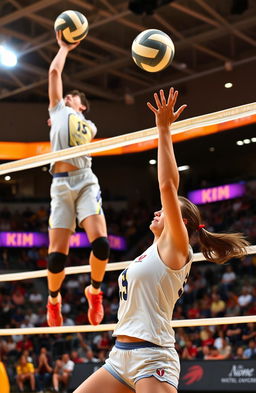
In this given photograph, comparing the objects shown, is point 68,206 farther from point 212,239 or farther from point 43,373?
point 43,373

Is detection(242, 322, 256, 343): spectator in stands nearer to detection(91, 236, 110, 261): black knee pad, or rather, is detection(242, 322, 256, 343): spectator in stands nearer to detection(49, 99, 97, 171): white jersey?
detection(91, 236, 110, 261): black knee pad

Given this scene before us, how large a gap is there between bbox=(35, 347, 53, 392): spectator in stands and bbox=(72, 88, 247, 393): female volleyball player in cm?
912

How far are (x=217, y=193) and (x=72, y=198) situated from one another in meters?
14.5

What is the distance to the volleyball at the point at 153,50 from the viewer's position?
3928 mm

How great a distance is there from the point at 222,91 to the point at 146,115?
2687mm

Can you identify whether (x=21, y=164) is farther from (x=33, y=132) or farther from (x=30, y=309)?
(x=33, y=132)

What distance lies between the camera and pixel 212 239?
313 centimetres

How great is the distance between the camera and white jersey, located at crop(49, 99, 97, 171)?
4.99 metres

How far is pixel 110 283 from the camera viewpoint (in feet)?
55.7

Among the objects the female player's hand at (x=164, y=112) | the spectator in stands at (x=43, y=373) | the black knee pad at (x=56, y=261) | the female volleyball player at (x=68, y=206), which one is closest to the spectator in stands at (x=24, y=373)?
the spectator in stands at (x=43, y=373)

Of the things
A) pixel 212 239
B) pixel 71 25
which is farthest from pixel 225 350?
pixel 212 239

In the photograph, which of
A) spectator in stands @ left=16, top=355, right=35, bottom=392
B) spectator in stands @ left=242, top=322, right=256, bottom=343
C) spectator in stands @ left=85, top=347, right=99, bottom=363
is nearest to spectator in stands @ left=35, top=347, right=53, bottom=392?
spectator in stands @ left=16, top=355, right=35, bottom=392

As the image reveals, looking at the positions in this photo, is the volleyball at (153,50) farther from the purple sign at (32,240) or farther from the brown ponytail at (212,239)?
the purple sign at (32,240)

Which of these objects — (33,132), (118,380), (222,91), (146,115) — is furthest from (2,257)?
(118,380)
